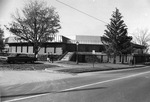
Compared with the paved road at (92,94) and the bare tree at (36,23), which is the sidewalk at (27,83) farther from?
the bare tree at (36,23)

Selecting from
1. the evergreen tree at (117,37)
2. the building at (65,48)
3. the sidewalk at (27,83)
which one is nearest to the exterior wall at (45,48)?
the building at (65,48)

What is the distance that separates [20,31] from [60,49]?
32.6ft

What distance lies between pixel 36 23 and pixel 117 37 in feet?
56.6

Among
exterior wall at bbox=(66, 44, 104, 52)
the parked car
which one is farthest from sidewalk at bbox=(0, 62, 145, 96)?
exterior wall at bbox=(66, 44, 104, 52)

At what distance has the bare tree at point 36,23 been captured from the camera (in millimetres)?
31406

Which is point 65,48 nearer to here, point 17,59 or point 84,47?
point 84,47

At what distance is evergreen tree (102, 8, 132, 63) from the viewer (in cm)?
3631

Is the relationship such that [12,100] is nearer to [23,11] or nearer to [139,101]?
[139,101]

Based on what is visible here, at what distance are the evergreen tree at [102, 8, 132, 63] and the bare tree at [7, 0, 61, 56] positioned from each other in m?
11.9

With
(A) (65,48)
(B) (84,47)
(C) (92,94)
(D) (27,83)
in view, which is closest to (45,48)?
(A) (65,48)

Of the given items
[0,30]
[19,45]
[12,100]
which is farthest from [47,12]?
[12,100]

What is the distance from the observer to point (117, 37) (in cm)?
3675

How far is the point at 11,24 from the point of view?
32.1 metres

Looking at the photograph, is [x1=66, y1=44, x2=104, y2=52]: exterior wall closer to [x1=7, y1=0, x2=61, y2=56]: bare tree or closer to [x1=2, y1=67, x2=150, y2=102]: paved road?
[x1=7, y1=0, x2=61, y2=56]: bare tree
